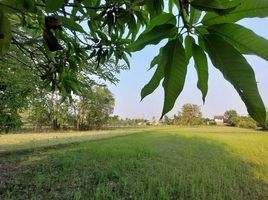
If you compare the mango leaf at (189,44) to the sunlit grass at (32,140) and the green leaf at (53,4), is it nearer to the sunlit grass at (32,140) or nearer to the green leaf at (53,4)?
the green leaf at (53,4)

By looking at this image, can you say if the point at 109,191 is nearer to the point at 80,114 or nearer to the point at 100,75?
the point at 100,75

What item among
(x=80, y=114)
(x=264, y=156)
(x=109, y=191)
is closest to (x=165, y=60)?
(x=109, y=191)

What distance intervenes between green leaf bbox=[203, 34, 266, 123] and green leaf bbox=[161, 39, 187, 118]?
0.11 feet

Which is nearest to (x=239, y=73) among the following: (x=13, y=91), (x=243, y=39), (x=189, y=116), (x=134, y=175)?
(x=243, y=39)

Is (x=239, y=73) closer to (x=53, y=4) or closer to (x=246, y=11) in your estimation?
(x=246, y=11)

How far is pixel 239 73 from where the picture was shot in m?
0.26

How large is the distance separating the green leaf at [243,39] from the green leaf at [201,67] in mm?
41

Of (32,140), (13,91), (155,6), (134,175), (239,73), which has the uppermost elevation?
(13,91)

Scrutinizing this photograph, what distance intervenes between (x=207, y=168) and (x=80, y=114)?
32.7 feet

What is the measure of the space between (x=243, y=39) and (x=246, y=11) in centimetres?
3

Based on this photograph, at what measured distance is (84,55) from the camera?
3.45 feet

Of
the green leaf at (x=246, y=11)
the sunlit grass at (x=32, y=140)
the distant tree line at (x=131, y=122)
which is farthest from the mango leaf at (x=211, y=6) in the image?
the distant tree line at (x=131, y=122)

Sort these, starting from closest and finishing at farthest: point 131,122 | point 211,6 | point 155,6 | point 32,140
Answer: point 211,6 < point 155,6 < point 32,140 < point 131,122

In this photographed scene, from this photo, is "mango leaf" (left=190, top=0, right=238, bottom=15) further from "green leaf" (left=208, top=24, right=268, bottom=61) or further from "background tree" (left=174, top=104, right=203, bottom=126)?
"background tree" (left=174, top=104, right=203, bottom=126)
